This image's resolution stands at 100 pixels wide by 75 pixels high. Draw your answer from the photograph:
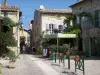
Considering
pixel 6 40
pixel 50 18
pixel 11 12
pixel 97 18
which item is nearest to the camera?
pixel 6 40

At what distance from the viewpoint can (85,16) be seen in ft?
109

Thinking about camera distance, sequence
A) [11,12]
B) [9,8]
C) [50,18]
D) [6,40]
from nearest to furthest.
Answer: [6,40]
[9,8]
[11,12]
[50,18]

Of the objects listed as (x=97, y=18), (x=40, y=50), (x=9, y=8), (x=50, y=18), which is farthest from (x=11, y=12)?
(x=97, y=18)

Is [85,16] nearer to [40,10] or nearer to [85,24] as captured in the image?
[85,24]

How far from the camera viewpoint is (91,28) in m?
30.0

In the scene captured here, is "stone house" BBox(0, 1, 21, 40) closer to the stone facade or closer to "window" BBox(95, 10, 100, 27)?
the stone facade

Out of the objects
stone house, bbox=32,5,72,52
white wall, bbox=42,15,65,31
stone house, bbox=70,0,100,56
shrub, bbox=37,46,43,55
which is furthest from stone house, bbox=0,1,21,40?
white wall, bbox=42,15,65,31

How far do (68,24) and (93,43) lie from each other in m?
6.26

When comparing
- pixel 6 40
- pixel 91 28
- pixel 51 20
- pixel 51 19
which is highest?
pixel 51 19

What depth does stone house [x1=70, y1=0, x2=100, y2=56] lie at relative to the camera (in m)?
29.6

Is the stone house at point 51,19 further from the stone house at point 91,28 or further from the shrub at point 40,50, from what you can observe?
the stone house at point 91,28

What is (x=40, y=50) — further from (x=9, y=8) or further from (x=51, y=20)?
(x=9, y=8)

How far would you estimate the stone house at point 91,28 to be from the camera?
29.6 meters

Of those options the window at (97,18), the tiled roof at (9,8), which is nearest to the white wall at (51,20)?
the tiled roof at (9,8)
